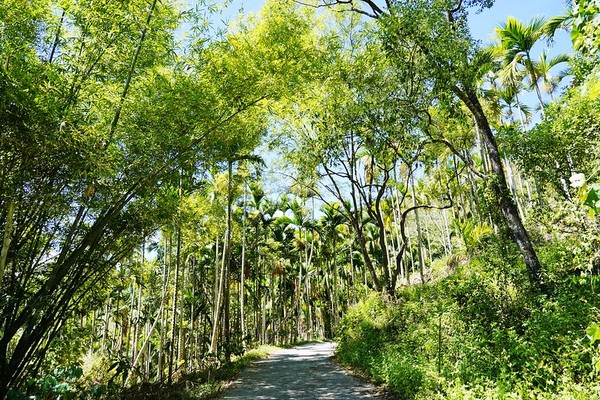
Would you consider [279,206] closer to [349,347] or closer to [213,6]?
[349,347]

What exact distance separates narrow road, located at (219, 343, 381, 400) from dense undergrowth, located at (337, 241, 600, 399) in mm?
629

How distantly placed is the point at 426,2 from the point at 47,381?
7233 millimetres

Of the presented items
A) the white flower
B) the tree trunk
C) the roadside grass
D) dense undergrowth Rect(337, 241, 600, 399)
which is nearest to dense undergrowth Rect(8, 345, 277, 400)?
the roadside grass

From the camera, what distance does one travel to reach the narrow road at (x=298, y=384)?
7.16m

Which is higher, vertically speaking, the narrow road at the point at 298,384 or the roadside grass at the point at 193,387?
the roadside grass at the point at 193,387

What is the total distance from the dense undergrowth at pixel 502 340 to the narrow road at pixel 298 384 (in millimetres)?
629

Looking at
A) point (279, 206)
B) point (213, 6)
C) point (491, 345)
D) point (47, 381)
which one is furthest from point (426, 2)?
point (279, 206)

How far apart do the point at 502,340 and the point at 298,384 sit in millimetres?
4647

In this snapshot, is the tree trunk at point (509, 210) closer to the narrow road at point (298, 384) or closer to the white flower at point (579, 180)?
the narrow road at point (298, 384)

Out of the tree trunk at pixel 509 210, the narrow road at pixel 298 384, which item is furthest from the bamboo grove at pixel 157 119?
Answer: the narrow road at pixel 298 384

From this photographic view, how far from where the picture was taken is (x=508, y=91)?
16.0 metres

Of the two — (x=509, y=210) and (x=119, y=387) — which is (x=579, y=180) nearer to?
(x=509, y=210)

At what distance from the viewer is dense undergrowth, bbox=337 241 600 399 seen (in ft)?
13.8

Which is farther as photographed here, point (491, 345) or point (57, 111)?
point (491, 345)
